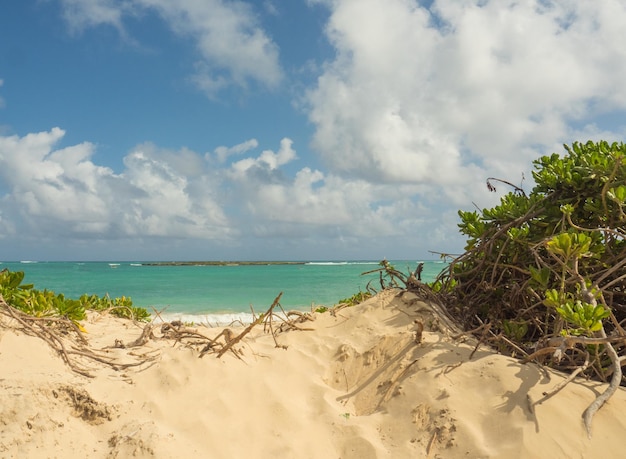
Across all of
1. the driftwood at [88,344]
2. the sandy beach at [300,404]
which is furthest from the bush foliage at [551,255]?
the driftwood at [88,344]

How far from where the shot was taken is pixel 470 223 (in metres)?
4.07

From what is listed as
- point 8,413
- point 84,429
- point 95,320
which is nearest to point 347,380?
point 84,429

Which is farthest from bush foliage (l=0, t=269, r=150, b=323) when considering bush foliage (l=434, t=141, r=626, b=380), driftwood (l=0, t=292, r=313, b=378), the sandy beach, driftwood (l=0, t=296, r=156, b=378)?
bush foliage (l=434, t=141, r=626, b=380)

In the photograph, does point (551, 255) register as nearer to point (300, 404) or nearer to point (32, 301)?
point (300, 404)

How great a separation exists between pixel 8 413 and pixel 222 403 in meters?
1.23

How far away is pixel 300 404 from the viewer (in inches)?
120

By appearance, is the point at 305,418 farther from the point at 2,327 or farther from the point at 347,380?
the point at 2,327

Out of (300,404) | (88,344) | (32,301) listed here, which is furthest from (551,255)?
(32,301)

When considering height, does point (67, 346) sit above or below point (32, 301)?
below

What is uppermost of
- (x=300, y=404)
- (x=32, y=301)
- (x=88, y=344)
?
(x=32, y=301)

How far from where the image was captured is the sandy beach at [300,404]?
93.4 inches

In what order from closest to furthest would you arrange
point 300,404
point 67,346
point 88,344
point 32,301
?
point 300,404 < point 67,346 < point 88,344 < point 32,301

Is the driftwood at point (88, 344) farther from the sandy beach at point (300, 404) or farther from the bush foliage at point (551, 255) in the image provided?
the bush foliage at point (551, 255)

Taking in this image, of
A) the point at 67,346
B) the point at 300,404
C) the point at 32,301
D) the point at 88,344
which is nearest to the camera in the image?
the point at 300,404
